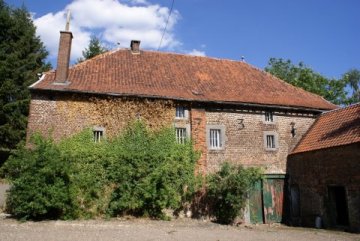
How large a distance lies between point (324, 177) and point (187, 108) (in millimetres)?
7933

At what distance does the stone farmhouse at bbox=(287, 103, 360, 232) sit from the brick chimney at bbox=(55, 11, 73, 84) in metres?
13.4

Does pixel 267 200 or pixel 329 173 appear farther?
pixel 267 200

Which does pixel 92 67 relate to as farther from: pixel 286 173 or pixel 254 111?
pixel 286 173

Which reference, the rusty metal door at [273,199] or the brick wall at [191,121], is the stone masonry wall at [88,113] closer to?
the brick wall at [191,121]

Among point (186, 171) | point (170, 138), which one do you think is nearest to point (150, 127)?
point (170, 138)

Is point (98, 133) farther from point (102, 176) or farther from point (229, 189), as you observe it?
point (229, 189)

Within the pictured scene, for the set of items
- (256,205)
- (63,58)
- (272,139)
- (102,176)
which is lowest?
(256,205)

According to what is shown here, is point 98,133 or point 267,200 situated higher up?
point 98,133

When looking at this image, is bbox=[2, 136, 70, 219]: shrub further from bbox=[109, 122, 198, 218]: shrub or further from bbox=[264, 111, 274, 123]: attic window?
bbox=[264, 111, 274, 123]: attic window

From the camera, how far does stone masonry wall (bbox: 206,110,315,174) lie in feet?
62.3

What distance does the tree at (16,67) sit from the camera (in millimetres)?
27469

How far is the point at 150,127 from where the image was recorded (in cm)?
1798

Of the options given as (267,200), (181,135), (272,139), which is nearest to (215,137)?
(181,135)

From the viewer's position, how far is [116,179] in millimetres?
16344
